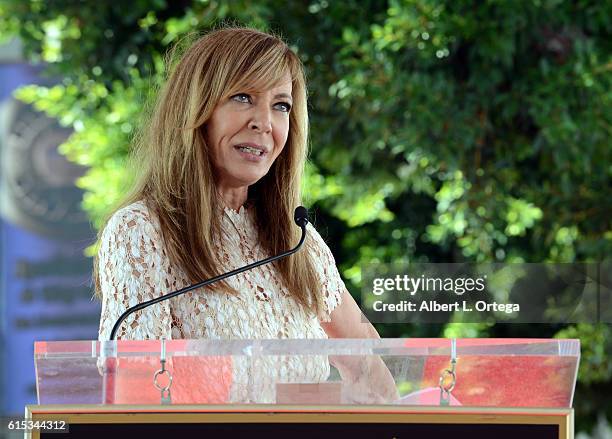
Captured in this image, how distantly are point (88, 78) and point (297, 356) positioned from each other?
3.06 m

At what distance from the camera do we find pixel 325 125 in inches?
163

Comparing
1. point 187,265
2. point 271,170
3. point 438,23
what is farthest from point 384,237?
point 187,265

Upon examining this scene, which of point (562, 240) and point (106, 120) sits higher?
point (106, 120)

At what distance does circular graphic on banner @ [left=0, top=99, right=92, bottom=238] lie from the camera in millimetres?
6660

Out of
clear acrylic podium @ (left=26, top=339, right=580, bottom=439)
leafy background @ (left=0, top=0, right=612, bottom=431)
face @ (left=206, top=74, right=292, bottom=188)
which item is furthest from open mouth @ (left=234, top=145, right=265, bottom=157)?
leafy background @ (left=0, top=0, right=612, bottom=431)

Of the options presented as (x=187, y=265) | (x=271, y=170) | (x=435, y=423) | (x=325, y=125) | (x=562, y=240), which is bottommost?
(x=435, y=423)

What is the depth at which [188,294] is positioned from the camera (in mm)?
1837

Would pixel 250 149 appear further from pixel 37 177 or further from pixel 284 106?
pixel 37 177

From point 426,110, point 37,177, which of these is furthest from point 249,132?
point 37,177

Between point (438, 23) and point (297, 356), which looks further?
point (438, 23)

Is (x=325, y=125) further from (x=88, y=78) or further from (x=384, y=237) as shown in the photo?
(x=88, y=78)

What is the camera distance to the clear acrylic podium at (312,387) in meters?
1.29

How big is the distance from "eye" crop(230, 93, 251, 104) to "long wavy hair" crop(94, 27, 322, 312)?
0.02m

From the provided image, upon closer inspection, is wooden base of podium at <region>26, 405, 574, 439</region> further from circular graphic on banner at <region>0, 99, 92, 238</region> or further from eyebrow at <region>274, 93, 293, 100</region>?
circular graphic on banner at <region>0, 99, 92, 238</region>
